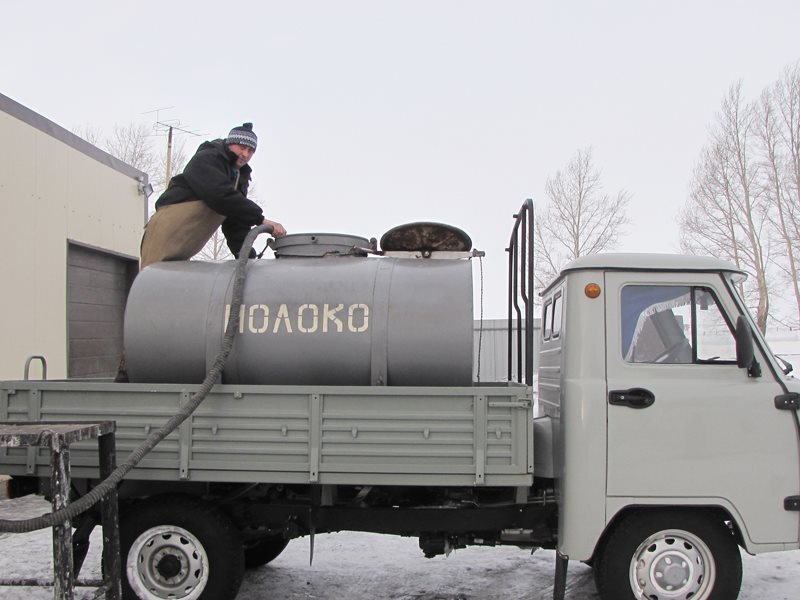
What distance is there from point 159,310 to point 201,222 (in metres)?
0.99

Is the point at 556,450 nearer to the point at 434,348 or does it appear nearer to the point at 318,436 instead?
the point at 434,348

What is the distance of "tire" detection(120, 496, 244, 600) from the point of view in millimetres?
4199

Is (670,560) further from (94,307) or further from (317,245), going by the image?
(94,307)

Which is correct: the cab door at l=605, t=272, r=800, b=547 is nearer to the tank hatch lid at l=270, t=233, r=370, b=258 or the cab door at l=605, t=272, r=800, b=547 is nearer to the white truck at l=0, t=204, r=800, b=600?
the white truck at l=0, t=204, r=800, b=600

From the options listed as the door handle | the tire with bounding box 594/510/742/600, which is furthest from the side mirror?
the tire with bounding box 594/510/742/600

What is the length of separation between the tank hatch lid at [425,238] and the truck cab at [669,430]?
865mm

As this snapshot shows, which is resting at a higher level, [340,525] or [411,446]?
[411,446]

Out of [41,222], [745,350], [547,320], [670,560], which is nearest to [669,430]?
[745,350]

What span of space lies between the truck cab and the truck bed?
1.44 feet

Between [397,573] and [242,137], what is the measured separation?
3.50 metres

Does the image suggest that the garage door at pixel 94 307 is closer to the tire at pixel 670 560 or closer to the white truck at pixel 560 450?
the white truck at pixel 560 450

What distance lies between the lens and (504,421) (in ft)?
12.9

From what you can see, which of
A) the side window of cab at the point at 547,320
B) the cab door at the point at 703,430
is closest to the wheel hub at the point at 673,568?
the cab door at the point at 703,430

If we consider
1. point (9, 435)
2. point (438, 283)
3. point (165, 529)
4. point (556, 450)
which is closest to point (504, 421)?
point (556, 450)
